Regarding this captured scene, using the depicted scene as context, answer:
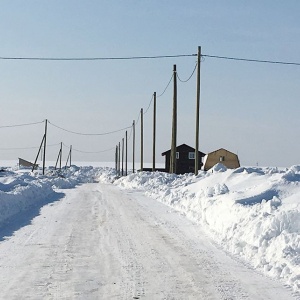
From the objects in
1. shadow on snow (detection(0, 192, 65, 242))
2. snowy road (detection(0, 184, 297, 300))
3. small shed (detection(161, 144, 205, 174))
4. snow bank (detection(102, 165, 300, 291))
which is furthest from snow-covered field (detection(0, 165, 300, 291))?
small shed (detection(161, 144, 205, 174))

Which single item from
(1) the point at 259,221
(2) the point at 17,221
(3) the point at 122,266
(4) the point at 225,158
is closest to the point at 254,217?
(1) the point at 259,221

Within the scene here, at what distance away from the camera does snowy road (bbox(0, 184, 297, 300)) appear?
25.1 ft

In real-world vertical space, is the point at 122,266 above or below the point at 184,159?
below

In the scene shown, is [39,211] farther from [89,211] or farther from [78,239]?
[78,239]

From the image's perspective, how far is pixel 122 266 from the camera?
9.45 meters

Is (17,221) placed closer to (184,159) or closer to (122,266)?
(122,266)

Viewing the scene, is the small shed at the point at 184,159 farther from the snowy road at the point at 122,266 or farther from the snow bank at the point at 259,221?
the snowy road at the point at 122,266

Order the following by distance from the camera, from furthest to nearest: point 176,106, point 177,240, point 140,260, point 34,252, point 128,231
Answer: point 176,106
point 128,231
point 177,240
point 34,252
point 140,260

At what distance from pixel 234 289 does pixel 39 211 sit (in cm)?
1352

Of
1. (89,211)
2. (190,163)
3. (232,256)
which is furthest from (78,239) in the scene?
(190,163)

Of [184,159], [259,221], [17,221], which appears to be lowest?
[17,221]

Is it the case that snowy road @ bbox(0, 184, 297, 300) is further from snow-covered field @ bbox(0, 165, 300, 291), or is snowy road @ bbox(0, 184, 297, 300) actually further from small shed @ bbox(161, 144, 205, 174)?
small shed @ bbox(161, 144, 205, 174)

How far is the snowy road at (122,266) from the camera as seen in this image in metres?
7.66

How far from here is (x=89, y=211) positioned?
2033 cm
